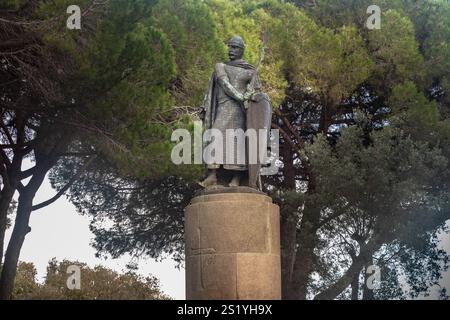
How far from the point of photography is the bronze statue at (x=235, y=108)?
7961 millimetres

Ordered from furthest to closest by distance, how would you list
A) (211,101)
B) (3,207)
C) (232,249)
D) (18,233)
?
1. (18,233)
2. (3,207)
3. (211,101)
4. (232,249)

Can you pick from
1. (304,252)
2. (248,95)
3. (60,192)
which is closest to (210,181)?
(248,95)

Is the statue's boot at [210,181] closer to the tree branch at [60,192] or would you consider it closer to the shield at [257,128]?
the shield at [257,128]

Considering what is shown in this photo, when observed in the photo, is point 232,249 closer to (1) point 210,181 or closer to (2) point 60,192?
(1) point 210,181

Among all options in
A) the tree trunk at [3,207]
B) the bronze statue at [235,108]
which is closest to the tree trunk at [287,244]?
the tree trunk at [3,207]

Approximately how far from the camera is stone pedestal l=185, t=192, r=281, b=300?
7.27 metres

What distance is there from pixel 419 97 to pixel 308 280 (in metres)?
5.07

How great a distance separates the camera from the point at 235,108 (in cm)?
806

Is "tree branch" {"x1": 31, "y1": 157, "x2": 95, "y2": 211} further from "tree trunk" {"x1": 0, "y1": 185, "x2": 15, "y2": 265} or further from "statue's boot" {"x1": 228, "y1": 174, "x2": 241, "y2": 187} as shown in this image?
"statue's boot" {"x1": 228, "y1": 174, "x2": 241, "y2": 187}

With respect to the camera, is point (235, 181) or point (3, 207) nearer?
point (235, 181)

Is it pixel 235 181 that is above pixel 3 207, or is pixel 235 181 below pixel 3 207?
below

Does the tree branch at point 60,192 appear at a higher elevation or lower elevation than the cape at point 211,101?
higher

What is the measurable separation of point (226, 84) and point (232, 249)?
6.18ft

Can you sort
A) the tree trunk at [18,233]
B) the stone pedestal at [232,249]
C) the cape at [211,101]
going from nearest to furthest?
the stone pedestal at [232,249] < the cape at [211,101] < the tree trunk at [18,233]
